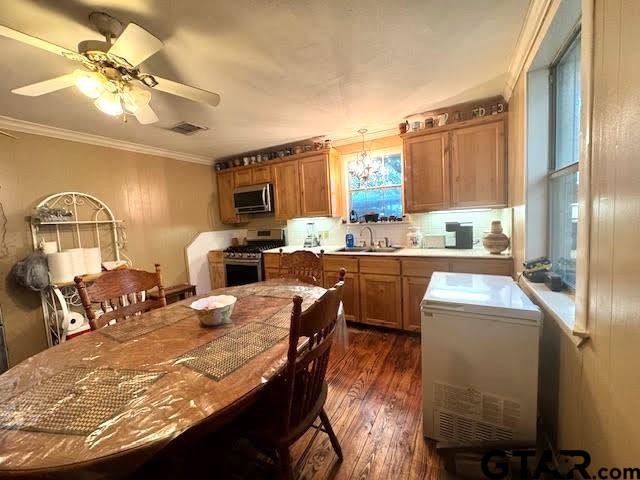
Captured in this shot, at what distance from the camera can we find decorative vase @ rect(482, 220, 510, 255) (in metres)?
2.44

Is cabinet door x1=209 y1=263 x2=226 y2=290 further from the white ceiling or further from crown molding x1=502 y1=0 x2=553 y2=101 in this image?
crown molding x1=502 y1=0 x2=553 y2=101

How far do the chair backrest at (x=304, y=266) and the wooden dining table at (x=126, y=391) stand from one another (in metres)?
0.95

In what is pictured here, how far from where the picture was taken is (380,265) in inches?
113

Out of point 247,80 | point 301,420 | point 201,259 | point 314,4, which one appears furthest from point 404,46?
point 201,259

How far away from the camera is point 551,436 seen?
55.5 inches

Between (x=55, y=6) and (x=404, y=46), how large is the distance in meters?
1.83

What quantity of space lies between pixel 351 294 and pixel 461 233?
139 cm

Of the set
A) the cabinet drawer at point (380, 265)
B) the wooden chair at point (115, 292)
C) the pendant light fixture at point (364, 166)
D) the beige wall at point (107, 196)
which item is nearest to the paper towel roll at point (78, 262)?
the beige wall at point (107, 196)

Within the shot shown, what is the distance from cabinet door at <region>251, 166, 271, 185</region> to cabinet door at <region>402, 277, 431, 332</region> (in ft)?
7.83

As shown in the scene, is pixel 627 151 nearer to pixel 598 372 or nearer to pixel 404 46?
pixel 598 372

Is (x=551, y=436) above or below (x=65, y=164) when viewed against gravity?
below

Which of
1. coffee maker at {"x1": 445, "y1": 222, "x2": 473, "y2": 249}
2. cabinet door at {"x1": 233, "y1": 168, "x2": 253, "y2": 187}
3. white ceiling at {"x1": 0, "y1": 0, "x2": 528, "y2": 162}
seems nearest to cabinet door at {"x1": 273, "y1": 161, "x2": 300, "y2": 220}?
cabinet door at {"x1": 233, "y1": 168, "x2": 253, "y2": 187}

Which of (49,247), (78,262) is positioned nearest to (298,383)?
(78,262)

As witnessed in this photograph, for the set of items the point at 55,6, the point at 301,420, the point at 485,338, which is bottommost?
the point at 301,420
